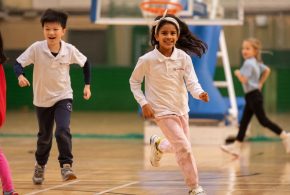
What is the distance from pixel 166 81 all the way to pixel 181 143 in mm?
509

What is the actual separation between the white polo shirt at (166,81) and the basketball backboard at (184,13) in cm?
529

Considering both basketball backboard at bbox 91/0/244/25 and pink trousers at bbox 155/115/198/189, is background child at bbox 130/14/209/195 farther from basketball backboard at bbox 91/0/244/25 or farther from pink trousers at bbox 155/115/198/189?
basketball backboard at bbox 91/0/244/25

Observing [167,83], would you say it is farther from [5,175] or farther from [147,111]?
[5,175]

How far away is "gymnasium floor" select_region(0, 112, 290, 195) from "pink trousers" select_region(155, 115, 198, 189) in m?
0.45

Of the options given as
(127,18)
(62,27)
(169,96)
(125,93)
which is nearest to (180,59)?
(169,96)

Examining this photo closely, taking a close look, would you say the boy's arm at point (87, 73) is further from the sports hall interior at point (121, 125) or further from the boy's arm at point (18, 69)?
the sports hall interior at point (121, 125)

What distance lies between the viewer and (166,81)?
6184mm

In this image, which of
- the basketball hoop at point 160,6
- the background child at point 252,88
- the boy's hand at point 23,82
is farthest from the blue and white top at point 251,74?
the boy's hand at point 23,82

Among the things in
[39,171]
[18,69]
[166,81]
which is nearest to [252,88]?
[39,171]

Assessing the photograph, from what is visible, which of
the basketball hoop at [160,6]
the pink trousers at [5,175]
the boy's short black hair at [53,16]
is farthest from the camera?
the basketball hoop at [160,6]

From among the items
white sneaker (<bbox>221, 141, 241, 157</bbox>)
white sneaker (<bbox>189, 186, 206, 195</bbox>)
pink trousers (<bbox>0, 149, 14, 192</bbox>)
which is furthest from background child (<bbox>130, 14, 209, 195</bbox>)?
white sneaker (<bbox>221, 141, 241, 157</bbox>)

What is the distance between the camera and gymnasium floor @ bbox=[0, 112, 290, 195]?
6.67m

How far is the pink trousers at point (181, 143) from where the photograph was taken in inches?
235

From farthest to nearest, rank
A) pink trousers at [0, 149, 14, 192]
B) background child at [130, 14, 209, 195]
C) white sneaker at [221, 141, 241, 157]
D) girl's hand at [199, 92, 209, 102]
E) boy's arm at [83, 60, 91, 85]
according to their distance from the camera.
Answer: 1. white sneaker at [221, 141, 241, 157]
2. boy's arm at [83, 60, 91, 85]
3. background child at [130, 14, 209, 195]
4. girl's hand at [199, 92, 209, 102]
5. pink trousers at [0, 149, 14, 192]
